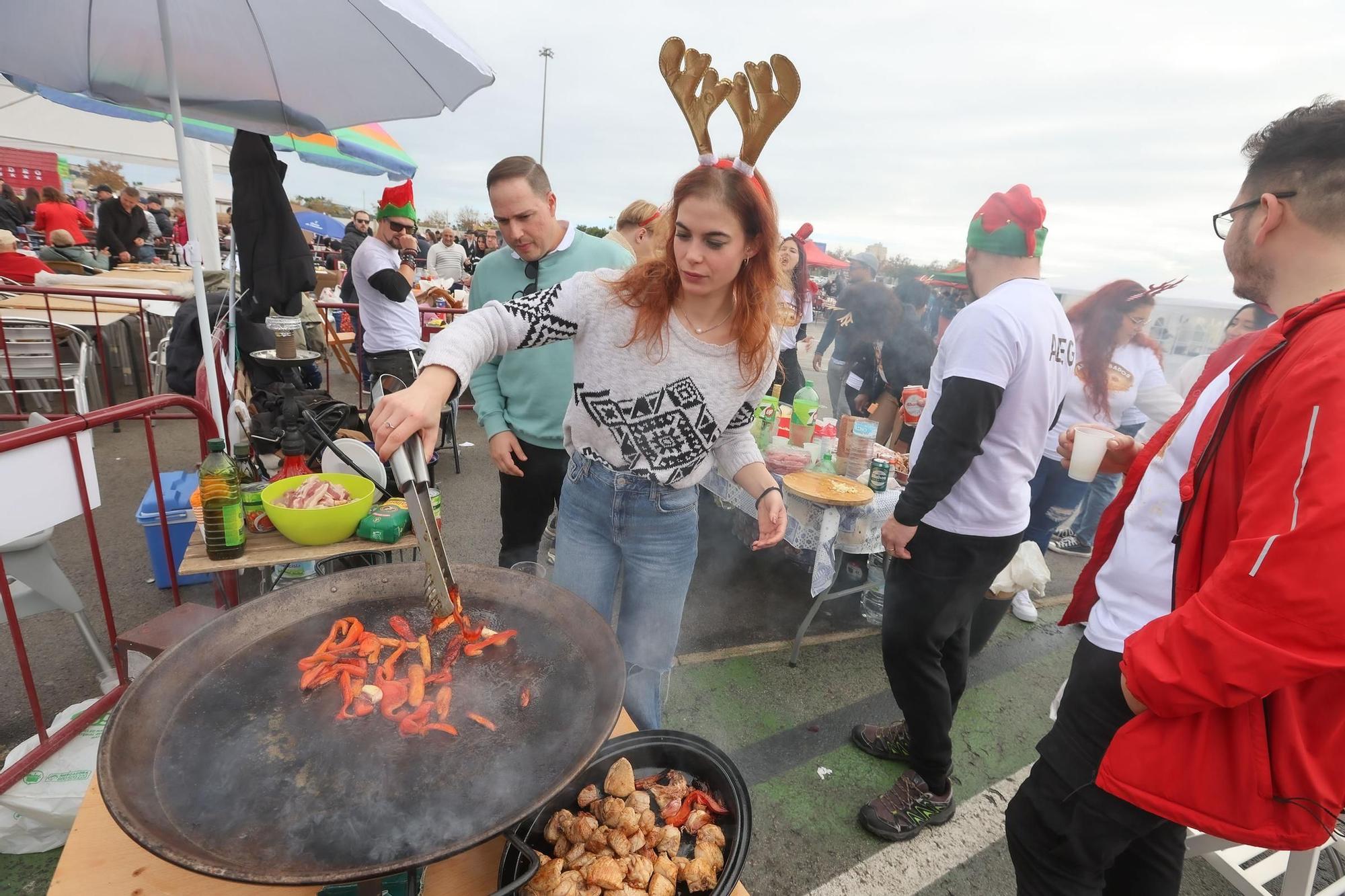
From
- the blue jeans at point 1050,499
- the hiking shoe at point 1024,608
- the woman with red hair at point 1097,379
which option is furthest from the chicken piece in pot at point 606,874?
the hiking shoe at point 1024,608

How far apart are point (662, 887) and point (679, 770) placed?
34 centimetres

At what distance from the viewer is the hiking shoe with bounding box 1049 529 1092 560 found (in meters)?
5.93

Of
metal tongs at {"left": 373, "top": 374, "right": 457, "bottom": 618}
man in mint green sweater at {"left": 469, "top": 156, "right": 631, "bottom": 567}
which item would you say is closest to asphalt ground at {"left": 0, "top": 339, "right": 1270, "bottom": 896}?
man in mint green sweater at {"left": 469, "top": 156, "right": 631, "bottom": 567}

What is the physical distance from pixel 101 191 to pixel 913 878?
1851cm

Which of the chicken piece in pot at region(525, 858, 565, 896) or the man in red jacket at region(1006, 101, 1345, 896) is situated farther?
the chicken piece in pot at region(525, 858, 565, 896)

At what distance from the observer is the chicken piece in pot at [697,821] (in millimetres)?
1531

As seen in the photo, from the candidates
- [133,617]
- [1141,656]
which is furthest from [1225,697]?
[133,617]

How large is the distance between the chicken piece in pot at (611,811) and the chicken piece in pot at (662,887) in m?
0.16

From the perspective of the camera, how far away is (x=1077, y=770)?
1617 mm

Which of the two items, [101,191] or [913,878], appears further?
[101,191]

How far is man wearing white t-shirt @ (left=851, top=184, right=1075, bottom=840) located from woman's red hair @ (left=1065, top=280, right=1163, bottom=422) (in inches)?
91.6

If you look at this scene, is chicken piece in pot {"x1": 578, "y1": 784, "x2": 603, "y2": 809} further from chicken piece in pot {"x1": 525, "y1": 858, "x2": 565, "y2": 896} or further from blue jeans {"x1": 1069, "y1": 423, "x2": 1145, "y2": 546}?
blue jeans {"x1": 1069, "y1": 423, "x2": 1145, "y2": 546}

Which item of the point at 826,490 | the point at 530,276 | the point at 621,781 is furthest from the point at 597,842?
the point at 530,276

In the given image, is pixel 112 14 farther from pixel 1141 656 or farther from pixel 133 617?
pixel 1141 656
